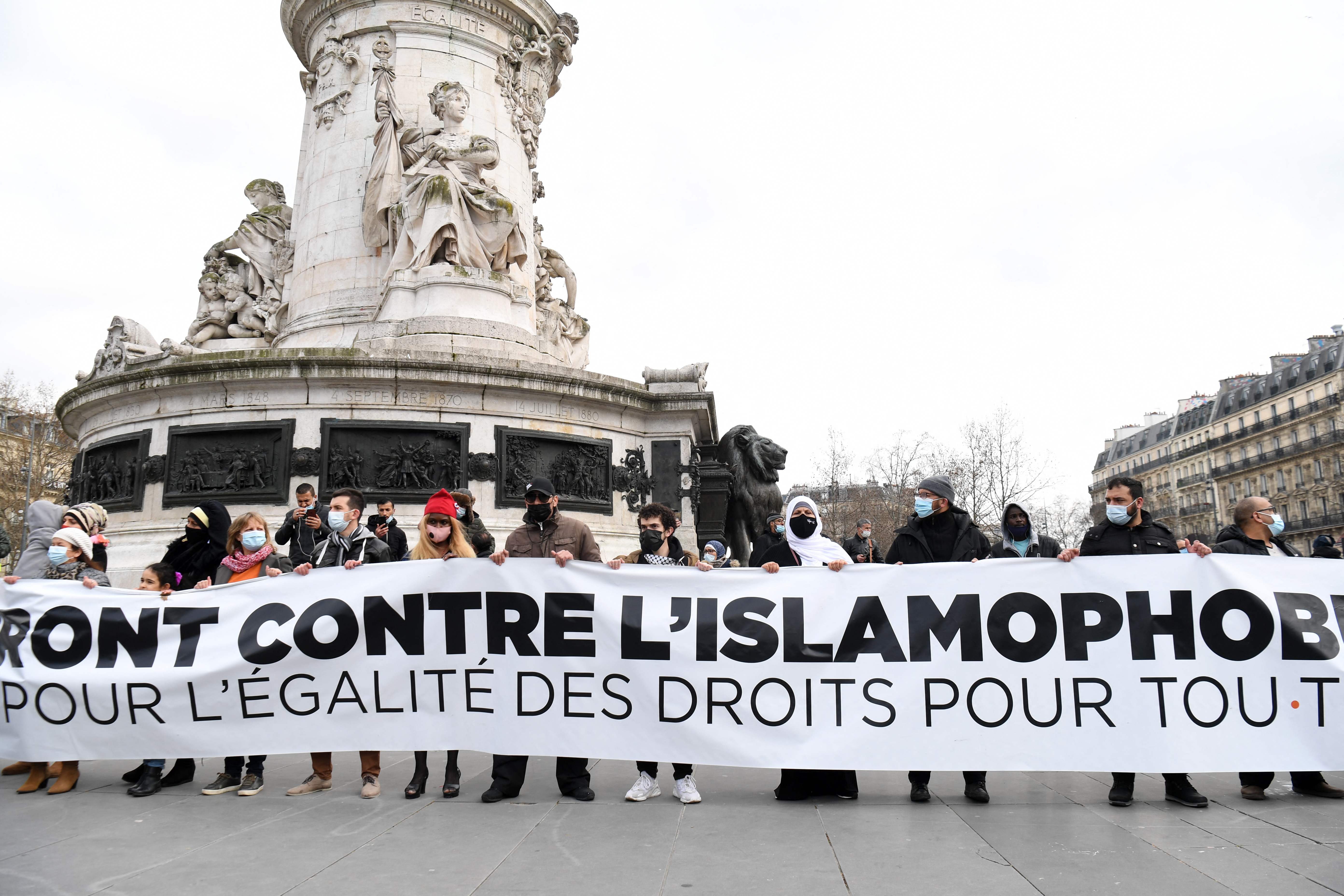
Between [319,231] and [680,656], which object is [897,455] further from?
[680,656]

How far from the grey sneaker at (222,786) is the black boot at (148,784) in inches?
10.9

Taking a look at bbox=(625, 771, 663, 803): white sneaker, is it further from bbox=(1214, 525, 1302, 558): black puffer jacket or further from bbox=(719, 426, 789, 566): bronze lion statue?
bbox=(719, 426, 789, 566): bronze lion statue

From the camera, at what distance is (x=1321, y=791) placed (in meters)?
5.70

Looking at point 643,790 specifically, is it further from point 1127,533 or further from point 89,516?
point 89,516

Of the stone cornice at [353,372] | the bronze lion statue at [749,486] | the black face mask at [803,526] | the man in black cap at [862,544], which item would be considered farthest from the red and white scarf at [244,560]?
the bronze lion statue at [749,486]

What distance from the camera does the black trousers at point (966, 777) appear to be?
5562 millimetres

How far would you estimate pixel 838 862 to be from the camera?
430 cm

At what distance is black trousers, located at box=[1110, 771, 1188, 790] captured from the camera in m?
5.45

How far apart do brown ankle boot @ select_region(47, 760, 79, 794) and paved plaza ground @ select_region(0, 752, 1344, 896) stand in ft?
0.21

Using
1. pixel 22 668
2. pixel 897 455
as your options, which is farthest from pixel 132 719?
pixel 897 455

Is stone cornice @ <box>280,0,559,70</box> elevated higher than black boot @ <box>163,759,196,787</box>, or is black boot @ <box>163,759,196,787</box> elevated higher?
stone cornice @ <box>280,0,559,70</box>

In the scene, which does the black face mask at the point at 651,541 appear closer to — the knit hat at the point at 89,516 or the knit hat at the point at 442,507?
the knit hat at the point at 442,507

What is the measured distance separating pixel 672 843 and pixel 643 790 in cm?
100

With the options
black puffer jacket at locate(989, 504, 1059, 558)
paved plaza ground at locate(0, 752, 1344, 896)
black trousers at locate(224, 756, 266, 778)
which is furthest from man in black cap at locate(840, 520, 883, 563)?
black trousers at locate(224, 756, 266, 778)
